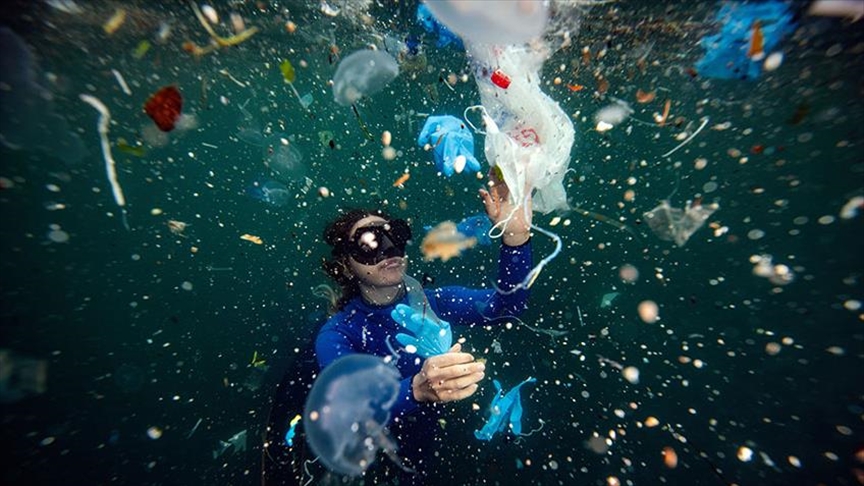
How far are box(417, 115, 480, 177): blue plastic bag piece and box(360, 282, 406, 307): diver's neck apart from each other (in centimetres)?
158

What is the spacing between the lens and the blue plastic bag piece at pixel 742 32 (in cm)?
545

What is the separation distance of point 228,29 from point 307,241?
23044 mm

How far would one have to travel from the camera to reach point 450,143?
13.9 ft

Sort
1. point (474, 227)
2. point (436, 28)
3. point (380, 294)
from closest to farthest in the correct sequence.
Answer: point (380, 294) < point (474, 227) < point (436, 28)

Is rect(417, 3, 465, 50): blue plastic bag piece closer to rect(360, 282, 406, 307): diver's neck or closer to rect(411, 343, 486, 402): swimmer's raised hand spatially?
rect(360, 282, 406, 307): diver's neck

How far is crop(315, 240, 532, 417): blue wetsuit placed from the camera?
3625 millimetres

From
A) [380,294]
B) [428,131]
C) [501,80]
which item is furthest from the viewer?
[501,80]

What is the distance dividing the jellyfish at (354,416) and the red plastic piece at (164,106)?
2.96 m

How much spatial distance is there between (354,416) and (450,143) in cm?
315

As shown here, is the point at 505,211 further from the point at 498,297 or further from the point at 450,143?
the point at 450,143

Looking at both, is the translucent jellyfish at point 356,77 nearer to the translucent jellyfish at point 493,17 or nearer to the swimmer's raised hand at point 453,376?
the translucent jellyfish at point 493,17

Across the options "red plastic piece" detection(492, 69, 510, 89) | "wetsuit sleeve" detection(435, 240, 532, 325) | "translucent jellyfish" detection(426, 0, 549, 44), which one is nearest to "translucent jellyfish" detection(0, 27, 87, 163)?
"translucent jellyfish" detection(426, 0, 549, 44)

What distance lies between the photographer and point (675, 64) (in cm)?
916

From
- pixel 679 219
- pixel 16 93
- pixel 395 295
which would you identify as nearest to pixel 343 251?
pixel 395 295
